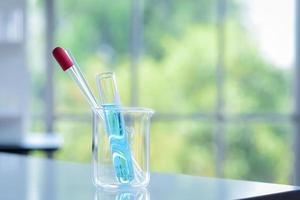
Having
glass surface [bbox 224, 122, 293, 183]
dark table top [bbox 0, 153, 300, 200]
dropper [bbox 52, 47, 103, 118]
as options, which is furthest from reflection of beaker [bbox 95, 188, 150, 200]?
glass surface [bbox 224, 122, 293, 183]

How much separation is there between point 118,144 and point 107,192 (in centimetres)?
9

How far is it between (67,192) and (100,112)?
161 millimetres

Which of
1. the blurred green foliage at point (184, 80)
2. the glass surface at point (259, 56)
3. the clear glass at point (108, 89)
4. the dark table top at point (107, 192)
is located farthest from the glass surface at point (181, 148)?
the clear glass at point (108, 89)

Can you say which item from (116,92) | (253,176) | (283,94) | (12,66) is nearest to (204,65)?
(283,94)

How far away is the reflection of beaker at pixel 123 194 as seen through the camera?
96 centimetres

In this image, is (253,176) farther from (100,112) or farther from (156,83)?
(100,112)

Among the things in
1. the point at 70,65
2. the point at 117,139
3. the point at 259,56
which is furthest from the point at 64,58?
the point at 259,56

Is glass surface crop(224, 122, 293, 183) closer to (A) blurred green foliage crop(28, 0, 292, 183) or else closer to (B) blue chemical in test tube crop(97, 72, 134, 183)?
(A) blurred green foliage crop(28, 0, 292, 183)

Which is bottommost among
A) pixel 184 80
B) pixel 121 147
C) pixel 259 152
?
pixel 259 152

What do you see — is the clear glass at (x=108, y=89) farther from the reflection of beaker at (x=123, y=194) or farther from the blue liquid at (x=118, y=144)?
the reflection of beaker at (x=123, y=194)

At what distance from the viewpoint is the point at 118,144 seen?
1.04 meters

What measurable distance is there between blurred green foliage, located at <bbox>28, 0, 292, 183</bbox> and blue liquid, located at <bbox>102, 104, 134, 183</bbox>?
12.6 feet

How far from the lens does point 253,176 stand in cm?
485

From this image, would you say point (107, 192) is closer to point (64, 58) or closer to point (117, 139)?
point (117, 139)
